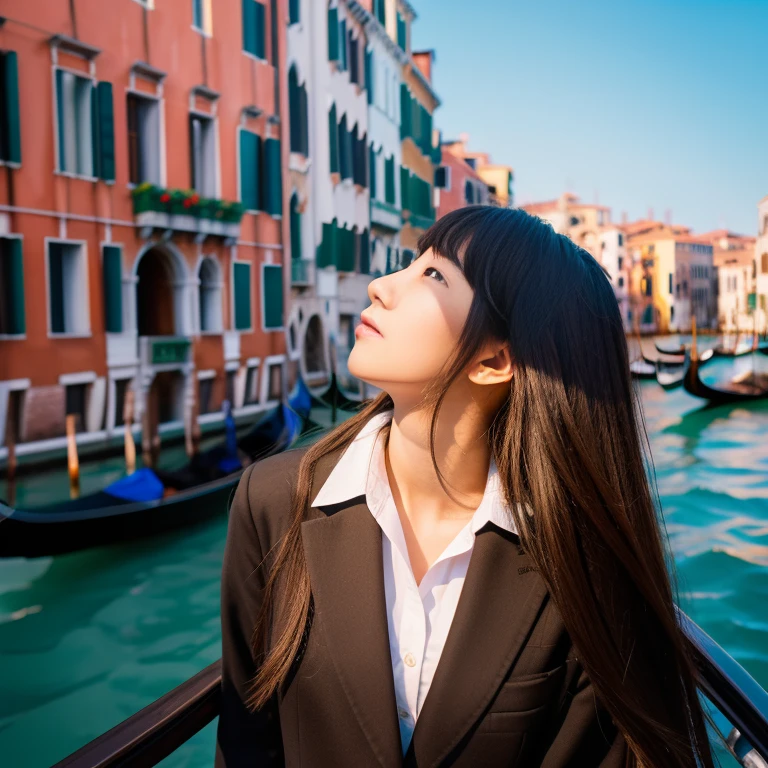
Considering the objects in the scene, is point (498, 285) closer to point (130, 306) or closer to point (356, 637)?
point (356, 637)

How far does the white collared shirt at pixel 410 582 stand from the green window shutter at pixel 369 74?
18.1ft

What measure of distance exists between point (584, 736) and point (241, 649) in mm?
288

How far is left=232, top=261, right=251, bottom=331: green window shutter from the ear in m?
3.49

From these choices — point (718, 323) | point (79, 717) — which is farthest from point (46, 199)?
point (718, 323)

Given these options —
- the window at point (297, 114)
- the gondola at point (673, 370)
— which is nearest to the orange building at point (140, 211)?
the window at point (297, 114)

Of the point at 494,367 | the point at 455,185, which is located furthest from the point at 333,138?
the point at 494,367

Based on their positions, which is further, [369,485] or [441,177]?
[441,177]

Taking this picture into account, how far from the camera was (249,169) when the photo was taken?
4.08 m

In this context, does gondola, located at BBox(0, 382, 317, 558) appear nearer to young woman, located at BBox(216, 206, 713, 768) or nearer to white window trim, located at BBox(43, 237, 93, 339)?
white window trim, located at BBox(43, 237, 93, 339)

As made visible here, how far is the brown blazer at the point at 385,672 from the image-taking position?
0.57m

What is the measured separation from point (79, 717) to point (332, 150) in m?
3.77

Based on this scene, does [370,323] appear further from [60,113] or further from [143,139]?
[143,139]

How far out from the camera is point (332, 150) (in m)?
4.96

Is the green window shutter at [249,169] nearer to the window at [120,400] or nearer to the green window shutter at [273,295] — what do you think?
the green window shutter at [273,295]
